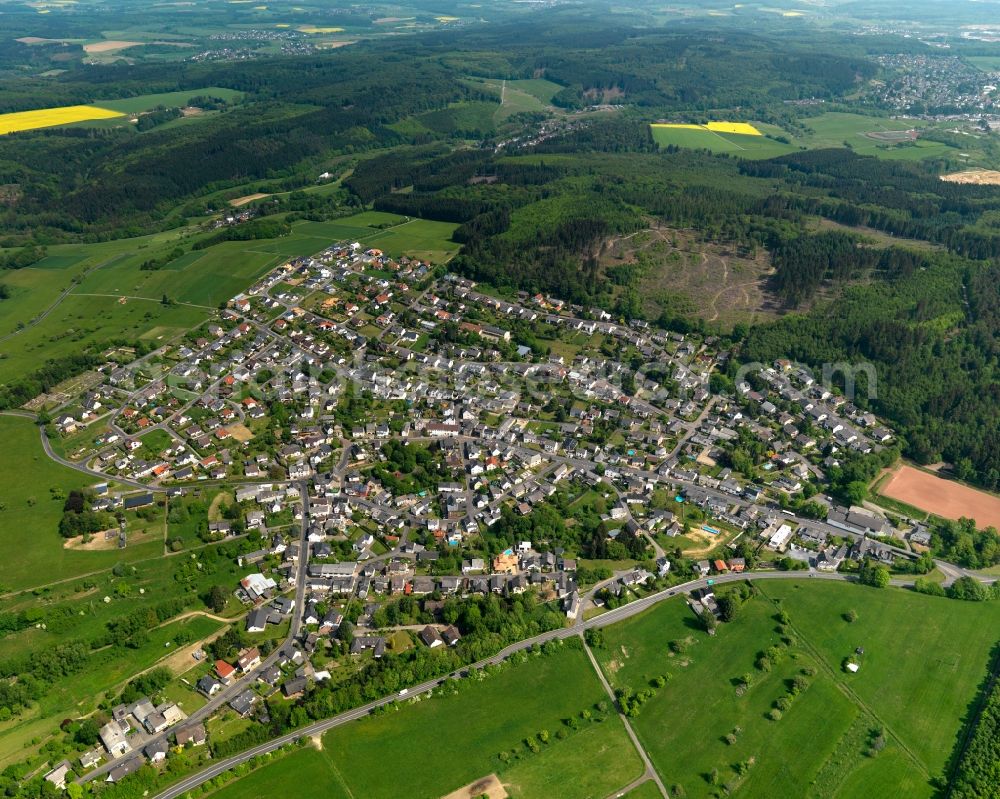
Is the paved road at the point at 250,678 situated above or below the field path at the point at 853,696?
above

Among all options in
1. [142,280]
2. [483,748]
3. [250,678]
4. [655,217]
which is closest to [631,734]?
[483,748]

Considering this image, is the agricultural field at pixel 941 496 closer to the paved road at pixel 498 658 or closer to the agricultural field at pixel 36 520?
the paved road at pixel 498 658

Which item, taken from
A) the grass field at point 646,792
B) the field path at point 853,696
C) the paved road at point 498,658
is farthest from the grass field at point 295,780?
the field path at point 853,696

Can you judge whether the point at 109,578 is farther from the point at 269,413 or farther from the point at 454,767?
the point at 454,767

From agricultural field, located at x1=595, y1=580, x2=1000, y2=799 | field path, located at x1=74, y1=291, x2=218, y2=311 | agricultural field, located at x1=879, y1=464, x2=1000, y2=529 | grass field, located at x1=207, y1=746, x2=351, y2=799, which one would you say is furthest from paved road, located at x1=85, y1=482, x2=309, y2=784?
field path, located at x1=74, y1=291, x2=218, y2=311

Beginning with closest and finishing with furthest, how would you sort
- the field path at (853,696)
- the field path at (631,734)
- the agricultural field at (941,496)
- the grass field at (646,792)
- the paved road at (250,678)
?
the paved road at (250,678) → the grass field at (646,792) → the field path at (631,734) → the field path at (853,696) → the agricultural field at (941,496)

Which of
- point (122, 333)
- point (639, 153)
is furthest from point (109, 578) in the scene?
point (639, 153)
